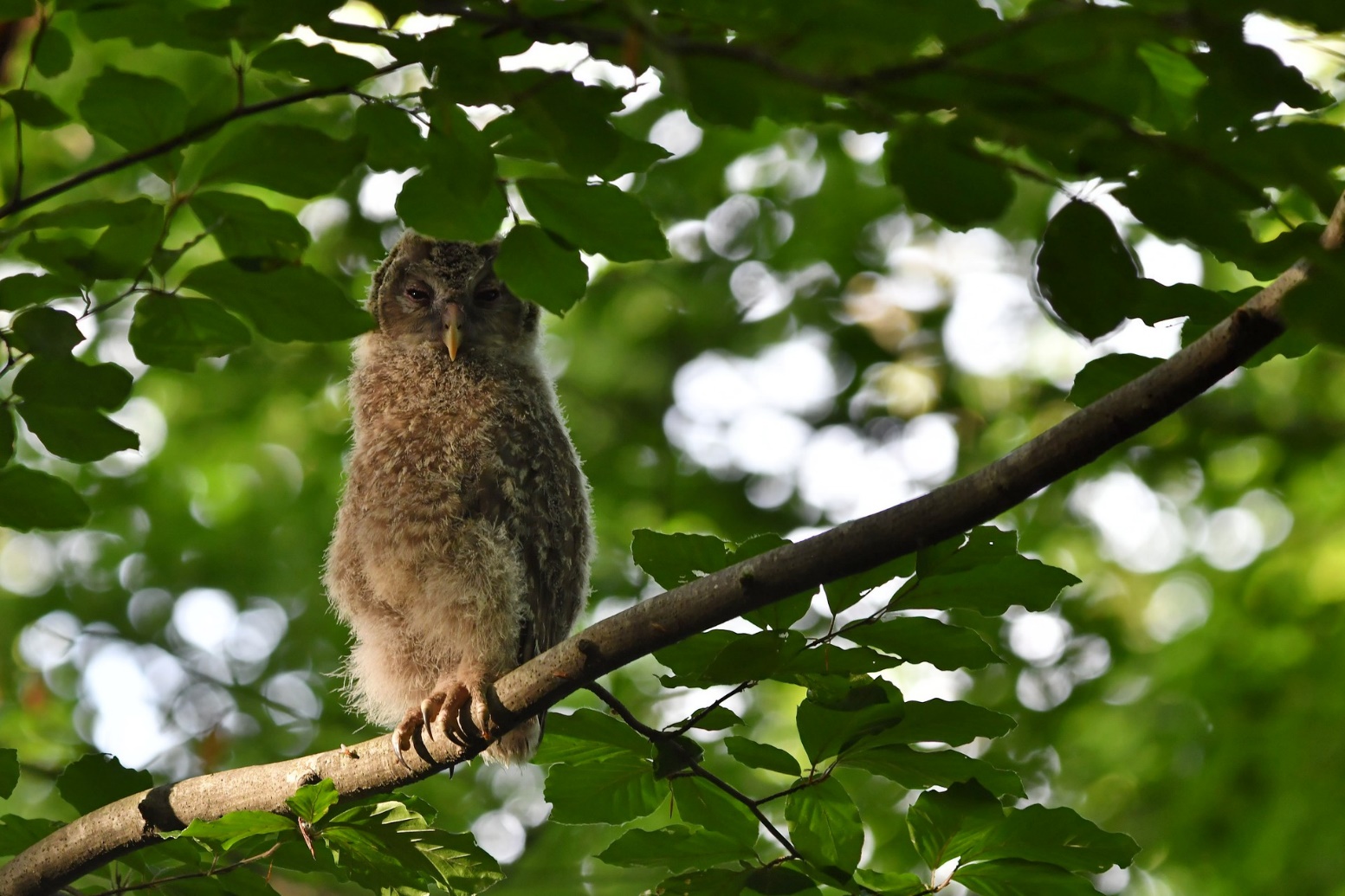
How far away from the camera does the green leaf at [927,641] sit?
1.96 metres

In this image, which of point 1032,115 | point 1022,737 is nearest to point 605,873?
point 1022,737

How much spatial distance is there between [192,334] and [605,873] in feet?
15.0

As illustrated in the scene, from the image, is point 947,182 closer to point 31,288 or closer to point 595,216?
point 595,216

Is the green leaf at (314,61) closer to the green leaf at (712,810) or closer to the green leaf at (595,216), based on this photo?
the green leaf at (595,216)

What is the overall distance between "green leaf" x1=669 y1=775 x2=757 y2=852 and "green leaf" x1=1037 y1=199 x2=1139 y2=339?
120cm

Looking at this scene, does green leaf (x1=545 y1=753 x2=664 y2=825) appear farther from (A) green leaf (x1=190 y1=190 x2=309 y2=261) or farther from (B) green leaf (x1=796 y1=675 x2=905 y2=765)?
(A) green leaf (x1=190 y1=190 x2=309 y2=261)

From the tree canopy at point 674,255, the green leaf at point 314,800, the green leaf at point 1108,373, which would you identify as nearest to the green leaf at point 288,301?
the tree canopy at point 674,255

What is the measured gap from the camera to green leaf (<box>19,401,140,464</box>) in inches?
79.4

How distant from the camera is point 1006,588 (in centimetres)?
194

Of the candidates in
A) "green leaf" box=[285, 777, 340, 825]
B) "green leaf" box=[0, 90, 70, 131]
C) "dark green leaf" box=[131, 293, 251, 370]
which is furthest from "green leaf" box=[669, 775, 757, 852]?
"green leaf" box=[0, 90, 70, 131]

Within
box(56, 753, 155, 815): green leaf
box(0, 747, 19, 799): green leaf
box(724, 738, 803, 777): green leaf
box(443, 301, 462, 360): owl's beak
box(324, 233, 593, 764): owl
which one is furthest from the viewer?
box(443, 301, 462, 360): owl's beak

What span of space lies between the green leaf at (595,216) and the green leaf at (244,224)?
39 cm

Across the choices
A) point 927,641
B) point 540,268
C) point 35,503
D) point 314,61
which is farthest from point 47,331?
point 927,641

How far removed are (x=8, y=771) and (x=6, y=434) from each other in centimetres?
71
